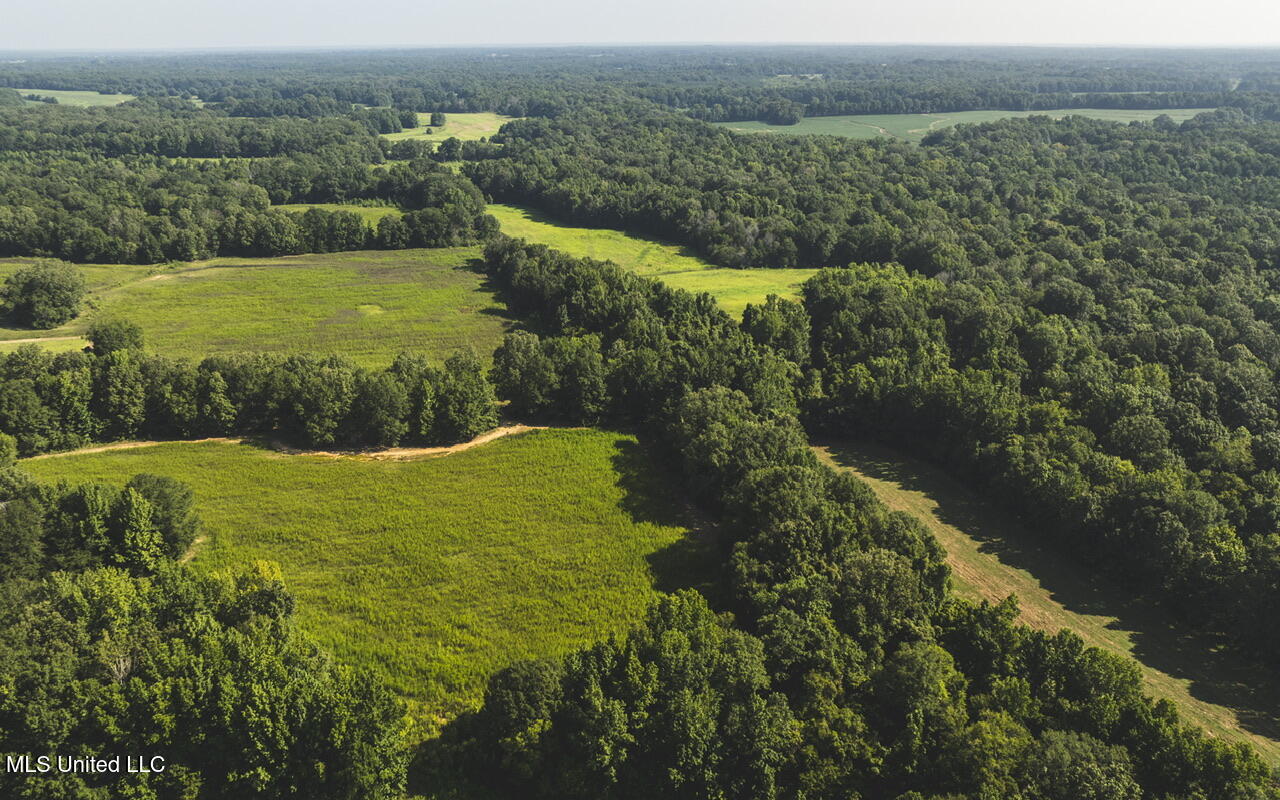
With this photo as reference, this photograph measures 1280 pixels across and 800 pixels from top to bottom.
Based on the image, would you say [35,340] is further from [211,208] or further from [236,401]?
[211,208]

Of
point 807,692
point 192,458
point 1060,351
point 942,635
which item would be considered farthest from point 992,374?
point 192,458

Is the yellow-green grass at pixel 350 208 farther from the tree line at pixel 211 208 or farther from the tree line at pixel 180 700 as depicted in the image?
the tree line at pixel 180 700

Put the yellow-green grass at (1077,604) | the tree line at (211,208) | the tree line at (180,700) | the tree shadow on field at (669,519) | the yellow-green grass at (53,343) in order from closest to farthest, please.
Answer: the tree line at (180,700), the yellow-green grass at (1077,604), the tree shadow on field at (669,519), the yellow-green grass at (53,343), the tree line at (211,208)

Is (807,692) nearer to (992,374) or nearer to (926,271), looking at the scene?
(992,374)

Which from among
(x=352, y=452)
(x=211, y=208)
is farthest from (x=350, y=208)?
(x=352, y=452)

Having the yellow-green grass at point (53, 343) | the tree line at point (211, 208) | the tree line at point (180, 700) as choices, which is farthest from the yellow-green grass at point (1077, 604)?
the tree line at point (211, 208)

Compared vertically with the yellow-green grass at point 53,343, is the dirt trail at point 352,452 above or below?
below
